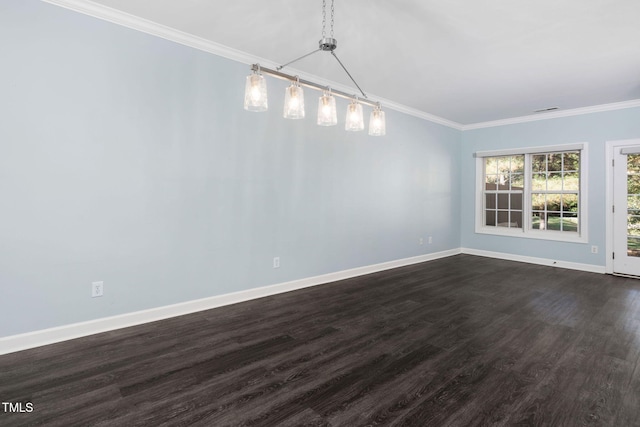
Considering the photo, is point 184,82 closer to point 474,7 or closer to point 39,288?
point 39,288

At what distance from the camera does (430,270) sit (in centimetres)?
518

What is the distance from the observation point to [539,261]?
576 cm

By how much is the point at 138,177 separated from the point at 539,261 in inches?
250

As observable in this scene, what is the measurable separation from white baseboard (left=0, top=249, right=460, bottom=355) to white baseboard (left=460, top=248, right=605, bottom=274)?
135 inches

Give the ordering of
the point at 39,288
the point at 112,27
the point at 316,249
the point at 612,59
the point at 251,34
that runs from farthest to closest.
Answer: the point at 316,249
the point at 612,59
the point at 251,34
the point at 112,27
the point at 39,288

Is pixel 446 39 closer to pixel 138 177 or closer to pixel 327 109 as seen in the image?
pixel 327 109

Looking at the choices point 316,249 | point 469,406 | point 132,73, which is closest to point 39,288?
point 132,73

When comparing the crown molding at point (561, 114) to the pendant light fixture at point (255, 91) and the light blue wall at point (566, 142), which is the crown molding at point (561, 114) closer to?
the light blue wall at point (566, 142)

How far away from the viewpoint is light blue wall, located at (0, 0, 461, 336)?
7.94ft

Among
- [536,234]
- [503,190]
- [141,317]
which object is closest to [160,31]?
[141,317]

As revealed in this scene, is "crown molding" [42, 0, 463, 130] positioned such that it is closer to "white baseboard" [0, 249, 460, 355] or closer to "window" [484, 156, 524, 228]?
"white baseboard" [0, 249, 460, 355]

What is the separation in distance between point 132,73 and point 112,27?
38 cm

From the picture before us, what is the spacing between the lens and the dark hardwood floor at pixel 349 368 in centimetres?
176

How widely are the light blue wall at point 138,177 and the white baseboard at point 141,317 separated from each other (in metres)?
0.06
